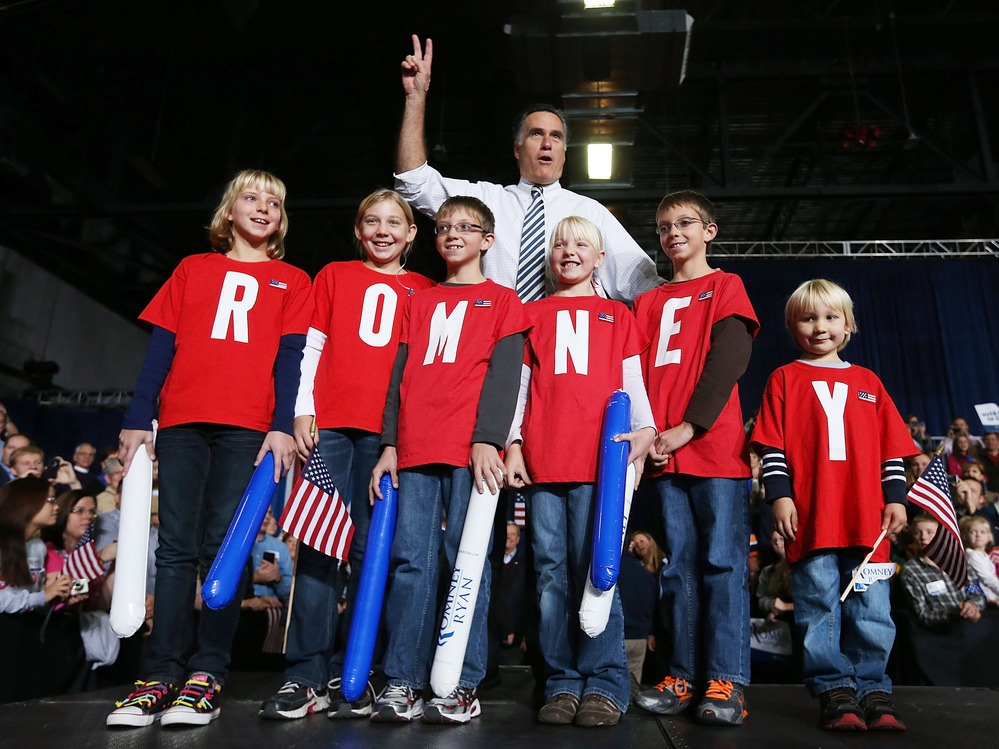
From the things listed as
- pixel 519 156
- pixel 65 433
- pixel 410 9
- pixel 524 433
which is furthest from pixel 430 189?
pixel 65 433

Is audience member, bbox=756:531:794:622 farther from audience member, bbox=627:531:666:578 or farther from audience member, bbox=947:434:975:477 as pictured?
audience member, bbox=947:434:975:477

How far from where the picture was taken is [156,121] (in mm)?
8000

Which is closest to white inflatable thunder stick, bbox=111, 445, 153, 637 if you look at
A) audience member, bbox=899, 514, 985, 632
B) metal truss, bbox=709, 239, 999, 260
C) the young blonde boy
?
the young blonde boy

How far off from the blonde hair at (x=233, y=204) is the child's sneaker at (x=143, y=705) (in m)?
1.24

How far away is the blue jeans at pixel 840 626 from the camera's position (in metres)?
1.90

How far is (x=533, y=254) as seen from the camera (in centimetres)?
238

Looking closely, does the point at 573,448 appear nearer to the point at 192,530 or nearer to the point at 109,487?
the point at 192,530

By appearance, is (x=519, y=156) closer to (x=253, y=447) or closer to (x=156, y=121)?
(x=253, y=447)

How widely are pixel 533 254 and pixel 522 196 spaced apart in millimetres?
256

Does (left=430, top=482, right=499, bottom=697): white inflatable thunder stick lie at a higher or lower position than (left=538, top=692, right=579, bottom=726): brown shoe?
higher

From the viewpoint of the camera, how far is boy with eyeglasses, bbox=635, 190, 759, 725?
1853mm

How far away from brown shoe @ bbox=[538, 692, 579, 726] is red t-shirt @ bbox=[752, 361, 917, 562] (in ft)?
2.51

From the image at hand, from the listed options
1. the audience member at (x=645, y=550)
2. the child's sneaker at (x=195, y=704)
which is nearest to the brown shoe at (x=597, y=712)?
the child's sneaker at (x=195, y=704)

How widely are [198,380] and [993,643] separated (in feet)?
12.9
